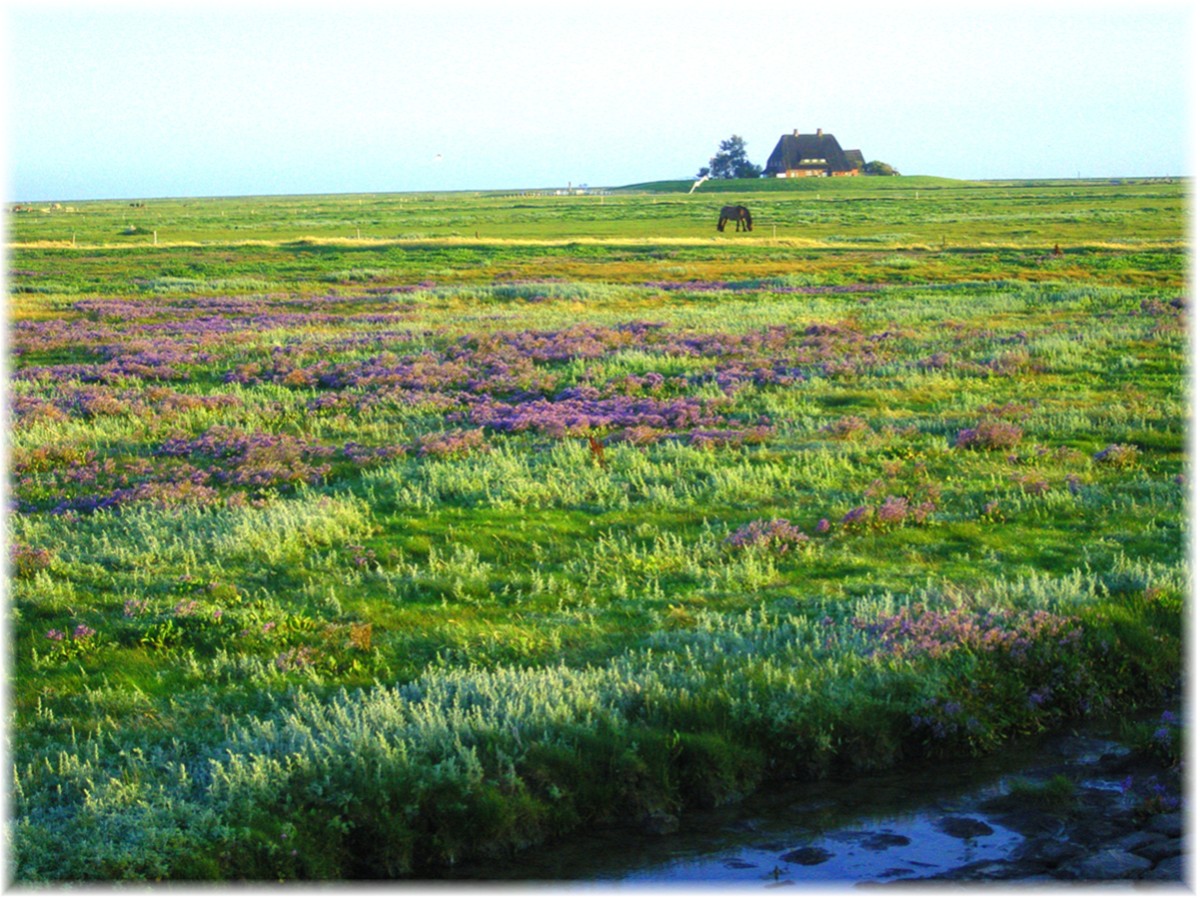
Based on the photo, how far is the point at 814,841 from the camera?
7496 millimetres

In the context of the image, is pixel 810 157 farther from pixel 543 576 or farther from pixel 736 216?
pixel 543 576

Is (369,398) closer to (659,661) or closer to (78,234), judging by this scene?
(659,661)

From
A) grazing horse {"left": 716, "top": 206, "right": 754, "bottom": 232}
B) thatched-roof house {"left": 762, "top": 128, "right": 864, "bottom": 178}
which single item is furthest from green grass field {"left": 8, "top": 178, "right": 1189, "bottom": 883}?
thatched-roof house {"left": 762, "top": 128, "right": 864, "bottom": 178}

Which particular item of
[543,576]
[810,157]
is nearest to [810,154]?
[810,157]

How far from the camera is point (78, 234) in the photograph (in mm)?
99062

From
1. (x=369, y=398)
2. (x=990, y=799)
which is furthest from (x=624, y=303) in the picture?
(x=990, y=799)

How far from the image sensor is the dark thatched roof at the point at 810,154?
169500 mm

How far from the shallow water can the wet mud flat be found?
0.01 meters

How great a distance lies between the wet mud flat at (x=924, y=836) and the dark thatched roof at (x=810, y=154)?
551ft

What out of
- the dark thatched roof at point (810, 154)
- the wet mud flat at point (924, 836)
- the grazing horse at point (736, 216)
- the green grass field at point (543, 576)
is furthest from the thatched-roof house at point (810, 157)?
the wet mud flat at point (924, 836)

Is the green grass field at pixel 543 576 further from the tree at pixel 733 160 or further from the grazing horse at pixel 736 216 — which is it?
the tree at pixel 733 160

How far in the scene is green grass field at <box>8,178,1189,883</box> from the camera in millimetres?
7781

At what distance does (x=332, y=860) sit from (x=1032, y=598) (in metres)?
6.49

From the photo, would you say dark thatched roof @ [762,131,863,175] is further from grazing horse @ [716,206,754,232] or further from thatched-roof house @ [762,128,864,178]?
grazing horse @ [716,206,754,232]
